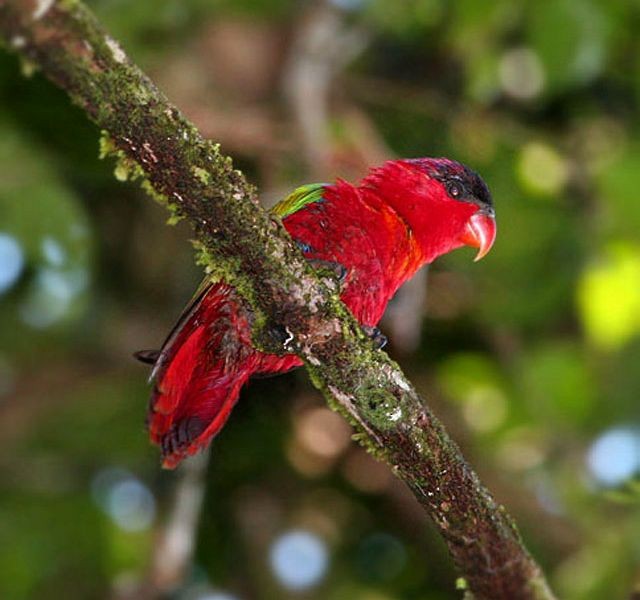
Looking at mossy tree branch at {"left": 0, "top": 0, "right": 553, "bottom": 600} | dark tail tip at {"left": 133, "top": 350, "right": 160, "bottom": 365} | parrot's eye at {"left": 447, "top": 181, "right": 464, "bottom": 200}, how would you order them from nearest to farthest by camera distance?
1. mossy tree branch at {"left": 0, "top": 0, "right": 553, "bottom": 600}
2. dark tail tip at {"left": 133, "top": 350, "right": 160, "bottom": 365}
3. parrot's eye at {"left": 447, "top": 181, "right": 464, "bottom": 200}

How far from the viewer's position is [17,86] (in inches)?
231

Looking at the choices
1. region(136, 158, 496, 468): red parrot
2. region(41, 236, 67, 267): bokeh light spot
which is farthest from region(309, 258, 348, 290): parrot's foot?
region(41, 236, 67, 267): bokeh light spot

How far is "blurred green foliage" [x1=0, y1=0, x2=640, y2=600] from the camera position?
18.0 ft

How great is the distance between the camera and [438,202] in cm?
374

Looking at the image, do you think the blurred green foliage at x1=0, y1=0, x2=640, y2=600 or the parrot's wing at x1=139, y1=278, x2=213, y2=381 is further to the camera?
the blurred green foliage at x1=0, y1=0, x2=640, y2=600

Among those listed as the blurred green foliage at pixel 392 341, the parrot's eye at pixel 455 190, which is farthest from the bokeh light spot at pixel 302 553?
the parrot's eye at pixel 455 190

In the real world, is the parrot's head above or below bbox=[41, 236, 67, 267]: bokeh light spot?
below

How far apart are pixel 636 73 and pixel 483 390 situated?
198cm

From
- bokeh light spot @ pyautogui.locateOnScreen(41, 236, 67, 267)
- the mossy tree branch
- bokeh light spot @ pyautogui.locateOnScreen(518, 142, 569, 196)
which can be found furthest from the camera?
bokeh light spot @ pyautogui.locateOnScreen(518, 142, 569, 196)

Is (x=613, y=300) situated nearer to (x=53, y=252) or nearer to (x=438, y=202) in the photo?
(x=438, y=202)

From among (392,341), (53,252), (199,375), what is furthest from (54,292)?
(199,375)

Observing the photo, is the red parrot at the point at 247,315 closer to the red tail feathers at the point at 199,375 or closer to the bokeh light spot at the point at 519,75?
the red tail feathers at the point at 199,375

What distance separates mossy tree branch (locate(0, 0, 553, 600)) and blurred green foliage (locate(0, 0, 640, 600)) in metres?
2.65

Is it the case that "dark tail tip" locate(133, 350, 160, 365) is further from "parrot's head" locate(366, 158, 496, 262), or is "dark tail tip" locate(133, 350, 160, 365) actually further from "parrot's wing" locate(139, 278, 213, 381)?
"parrot's head" locate(366, 158, 496, 262)
